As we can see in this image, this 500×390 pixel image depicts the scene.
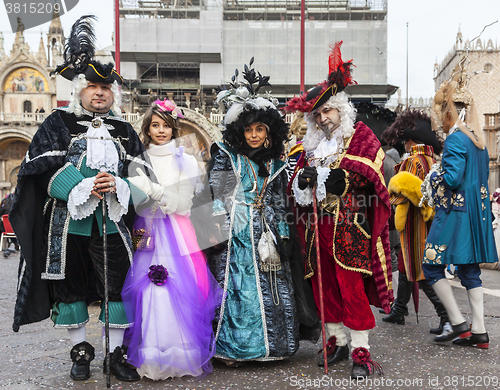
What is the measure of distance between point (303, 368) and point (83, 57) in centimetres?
265

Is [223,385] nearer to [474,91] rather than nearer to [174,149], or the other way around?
[174,149]

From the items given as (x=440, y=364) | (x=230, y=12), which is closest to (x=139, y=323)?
(x=440, y=364)

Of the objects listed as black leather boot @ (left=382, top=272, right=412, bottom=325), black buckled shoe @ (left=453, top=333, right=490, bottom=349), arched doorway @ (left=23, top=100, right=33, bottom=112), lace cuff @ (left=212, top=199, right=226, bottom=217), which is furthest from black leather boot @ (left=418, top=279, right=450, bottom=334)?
arched doorway @ (left=23, top=100, right=33, bottom=112)

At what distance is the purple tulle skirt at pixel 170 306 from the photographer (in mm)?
3000

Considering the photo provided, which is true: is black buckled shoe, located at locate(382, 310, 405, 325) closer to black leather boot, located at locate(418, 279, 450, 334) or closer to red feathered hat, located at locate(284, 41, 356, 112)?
black leather boot, located at locate(418, 279, 450, 334)

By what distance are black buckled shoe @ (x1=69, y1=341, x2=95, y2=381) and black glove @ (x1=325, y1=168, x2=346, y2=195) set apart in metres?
1.97

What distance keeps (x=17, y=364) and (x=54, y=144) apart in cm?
163

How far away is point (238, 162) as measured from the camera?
3.47 meters

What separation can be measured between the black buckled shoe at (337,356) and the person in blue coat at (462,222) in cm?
97

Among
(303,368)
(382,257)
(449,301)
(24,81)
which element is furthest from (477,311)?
(24,81)

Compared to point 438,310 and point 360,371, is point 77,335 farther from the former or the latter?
point 438,310

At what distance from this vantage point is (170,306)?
307cm

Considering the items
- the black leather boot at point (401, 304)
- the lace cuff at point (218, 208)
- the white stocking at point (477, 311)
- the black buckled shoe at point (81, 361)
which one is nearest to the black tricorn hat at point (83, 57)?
the lace cuff at point (218, 208)

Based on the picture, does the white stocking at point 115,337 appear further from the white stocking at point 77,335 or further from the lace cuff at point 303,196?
the lace cuff at point 303,196
